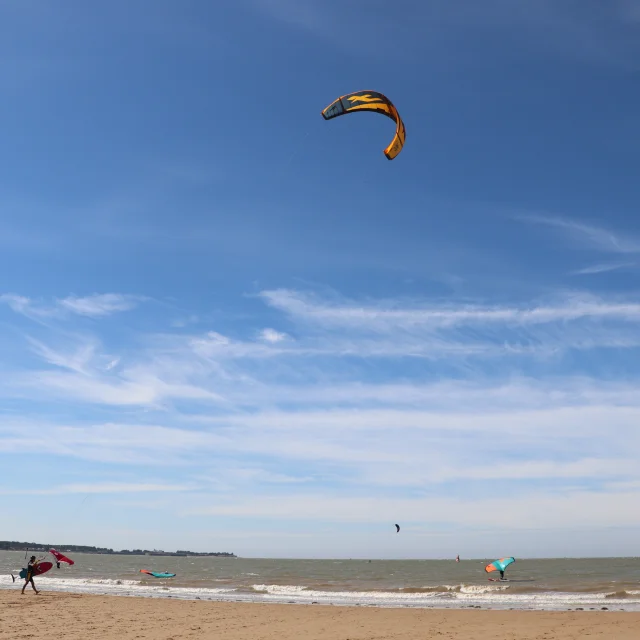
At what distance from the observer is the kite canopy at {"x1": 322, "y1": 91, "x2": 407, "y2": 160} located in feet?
43.7

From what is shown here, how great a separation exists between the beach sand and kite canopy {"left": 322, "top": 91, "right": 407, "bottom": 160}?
1097cm

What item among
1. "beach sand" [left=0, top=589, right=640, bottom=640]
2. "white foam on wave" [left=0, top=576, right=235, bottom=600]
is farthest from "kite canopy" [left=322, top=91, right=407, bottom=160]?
"white foam on wave" [left=0, top=576, right=235, bottom=600]

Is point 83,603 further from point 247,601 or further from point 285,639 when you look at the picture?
point 285,639

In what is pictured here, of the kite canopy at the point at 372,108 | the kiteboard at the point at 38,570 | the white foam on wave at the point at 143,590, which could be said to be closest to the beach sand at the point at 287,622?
the kiteboard at the point at 38,570

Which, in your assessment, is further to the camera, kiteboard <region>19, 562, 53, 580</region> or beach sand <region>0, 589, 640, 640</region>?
kiteboard <region>19, 562, 53, 580</region>

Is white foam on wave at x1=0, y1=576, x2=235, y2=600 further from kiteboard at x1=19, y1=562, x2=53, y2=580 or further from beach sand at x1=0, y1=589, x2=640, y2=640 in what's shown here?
beach sand at x1=0, y1=589, x2=640, y2=640

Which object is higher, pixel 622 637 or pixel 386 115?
pixel 386 115

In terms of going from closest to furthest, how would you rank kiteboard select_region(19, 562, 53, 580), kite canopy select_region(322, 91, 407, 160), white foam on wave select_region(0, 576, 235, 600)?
kite canopy select_region(322, 91, 407, 160)
kiteboard select_region(19, 562, 53, 580)
white foam on wave select_region(0, 576, 235, 600)

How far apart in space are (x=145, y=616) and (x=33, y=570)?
8.39m

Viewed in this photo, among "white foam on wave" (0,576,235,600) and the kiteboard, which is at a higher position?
the kiteboard

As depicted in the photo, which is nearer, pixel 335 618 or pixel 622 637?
pixel 622 637

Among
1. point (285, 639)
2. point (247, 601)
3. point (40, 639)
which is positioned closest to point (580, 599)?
point (247, 601)

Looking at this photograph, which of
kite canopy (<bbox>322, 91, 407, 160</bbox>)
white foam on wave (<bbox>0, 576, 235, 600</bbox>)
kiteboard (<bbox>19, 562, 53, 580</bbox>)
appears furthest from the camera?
white foam on wave (<bbox>0, 576, 235, 600</bbox>)

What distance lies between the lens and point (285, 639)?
43.1 feet
